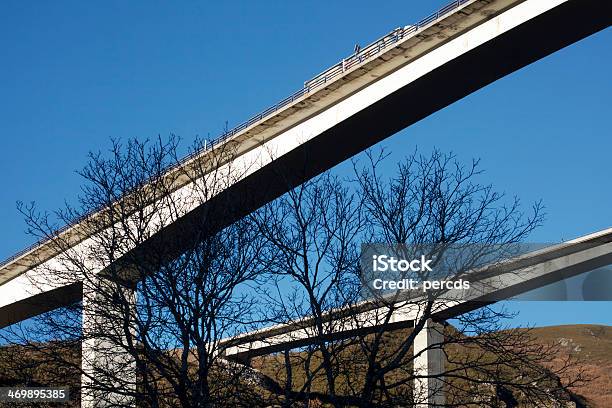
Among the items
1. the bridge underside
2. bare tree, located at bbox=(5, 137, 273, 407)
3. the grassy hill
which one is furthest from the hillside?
bare tree, located at bbox=(5, 137, 273, 407)

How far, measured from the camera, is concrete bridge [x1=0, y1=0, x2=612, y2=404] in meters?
28.2

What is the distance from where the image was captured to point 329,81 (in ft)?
111

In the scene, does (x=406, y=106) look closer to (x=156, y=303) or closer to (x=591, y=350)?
(x=156, y=303)

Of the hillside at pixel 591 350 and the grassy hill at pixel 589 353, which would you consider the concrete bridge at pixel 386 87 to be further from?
the hillside at pixel 591 350

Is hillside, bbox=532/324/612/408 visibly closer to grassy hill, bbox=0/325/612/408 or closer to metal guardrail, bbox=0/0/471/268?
grassy hill, bbox=0/325/612/408

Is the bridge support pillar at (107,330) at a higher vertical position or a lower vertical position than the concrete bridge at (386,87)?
lower

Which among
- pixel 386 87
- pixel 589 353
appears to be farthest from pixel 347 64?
pixel 589 353

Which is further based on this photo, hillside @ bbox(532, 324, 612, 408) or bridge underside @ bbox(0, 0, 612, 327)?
hillside @ bbox(532, 324, 612, 408)

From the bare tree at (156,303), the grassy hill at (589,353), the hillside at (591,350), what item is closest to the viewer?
the bare tree at (156,303)

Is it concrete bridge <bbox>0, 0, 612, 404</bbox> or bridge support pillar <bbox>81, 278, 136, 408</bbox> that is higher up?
concrete bridge <bbox>0, 0, 612, 404</bbox>

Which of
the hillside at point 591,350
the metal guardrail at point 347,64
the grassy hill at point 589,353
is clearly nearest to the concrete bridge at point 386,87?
the metal guardrail at point 347,64

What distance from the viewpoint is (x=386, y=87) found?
32.6 m

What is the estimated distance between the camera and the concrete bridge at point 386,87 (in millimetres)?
28172

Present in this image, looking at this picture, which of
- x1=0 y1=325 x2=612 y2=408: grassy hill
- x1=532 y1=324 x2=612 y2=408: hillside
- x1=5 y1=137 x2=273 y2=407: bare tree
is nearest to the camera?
x1=5 y1=137 x2=273 y2=407: bare tree
